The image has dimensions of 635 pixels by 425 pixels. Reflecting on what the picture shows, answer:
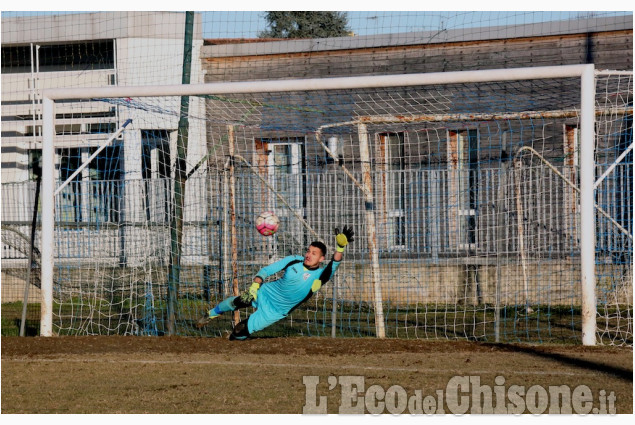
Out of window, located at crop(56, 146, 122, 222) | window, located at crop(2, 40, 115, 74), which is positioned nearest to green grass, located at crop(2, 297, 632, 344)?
window, located at crop(56, 146, 122, 222)

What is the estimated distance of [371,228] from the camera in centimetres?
1277

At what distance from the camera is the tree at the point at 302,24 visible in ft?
108

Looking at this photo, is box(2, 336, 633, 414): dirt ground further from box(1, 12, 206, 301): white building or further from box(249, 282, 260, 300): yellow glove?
box(1, 12, 206, 301): white building

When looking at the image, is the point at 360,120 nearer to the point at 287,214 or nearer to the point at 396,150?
the point at 287,214

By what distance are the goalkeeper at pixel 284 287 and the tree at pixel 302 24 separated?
67.5 feet

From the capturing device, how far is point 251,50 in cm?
1914

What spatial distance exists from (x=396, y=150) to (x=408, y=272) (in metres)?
3.85

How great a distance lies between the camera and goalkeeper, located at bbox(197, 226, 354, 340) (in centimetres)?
1112

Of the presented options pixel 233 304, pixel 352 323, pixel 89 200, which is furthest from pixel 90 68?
pixel 233 304

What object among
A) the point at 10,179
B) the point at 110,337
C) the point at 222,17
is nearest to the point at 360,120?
the point at 222,17

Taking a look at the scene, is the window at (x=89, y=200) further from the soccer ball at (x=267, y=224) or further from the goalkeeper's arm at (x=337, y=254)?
the goalkeeper's arm at (x=337, y=254)

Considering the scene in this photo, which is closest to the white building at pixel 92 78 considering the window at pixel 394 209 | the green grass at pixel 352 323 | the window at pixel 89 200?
the window at pixel 89 200

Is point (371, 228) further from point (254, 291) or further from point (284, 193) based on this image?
point (284, 193)

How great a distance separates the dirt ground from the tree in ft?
69.6
